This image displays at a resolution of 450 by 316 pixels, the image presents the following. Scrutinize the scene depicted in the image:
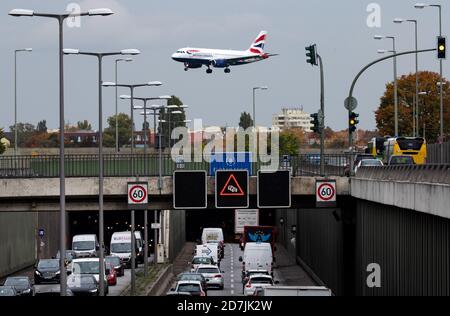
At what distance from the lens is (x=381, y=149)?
84.9 m

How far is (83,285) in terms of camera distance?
175 ft

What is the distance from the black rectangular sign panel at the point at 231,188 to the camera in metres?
52.2

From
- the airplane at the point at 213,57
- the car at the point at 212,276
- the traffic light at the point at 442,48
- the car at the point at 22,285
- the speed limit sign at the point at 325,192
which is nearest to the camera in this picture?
the traffic light at the point at 442,48

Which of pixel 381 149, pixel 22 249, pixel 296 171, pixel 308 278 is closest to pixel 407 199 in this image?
pixel 296 171

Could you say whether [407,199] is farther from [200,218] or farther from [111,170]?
[200,218]

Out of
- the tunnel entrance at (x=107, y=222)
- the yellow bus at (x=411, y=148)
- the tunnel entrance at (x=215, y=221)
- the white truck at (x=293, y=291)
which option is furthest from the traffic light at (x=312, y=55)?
the tunnel entrance at (x=215, y=221)

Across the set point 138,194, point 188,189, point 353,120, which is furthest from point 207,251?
point 138,194

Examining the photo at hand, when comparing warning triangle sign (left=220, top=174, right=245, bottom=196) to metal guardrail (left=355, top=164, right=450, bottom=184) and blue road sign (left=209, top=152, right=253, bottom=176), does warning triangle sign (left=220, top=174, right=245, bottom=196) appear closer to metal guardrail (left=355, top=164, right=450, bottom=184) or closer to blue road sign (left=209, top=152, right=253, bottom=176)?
blue road sign (left=209, top=152, right=253, bottom=176)

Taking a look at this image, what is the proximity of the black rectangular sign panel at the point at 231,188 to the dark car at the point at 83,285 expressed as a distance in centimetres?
587

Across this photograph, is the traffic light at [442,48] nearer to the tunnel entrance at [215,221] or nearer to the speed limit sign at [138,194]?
the speed limit sign at [138,194]

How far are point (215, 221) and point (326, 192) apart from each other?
97851 millimetres

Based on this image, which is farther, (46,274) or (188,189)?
(46,274)

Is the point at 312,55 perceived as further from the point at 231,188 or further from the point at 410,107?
the point at 410,107

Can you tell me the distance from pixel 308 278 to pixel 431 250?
47780mm
